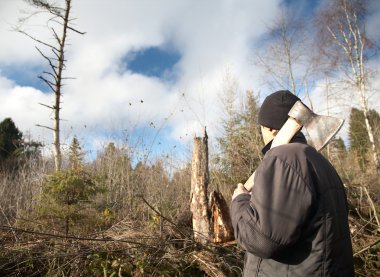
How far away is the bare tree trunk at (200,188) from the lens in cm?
455

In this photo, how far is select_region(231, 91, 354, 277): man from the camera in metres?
1.26

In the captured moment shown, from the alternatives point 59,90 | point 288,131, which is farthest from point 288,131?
point 59,90

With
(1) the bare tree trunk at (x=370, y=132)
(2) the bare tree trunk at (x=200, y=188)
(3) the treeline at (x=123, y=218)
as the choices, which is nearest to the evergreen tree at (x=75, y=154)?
(3) the treeline at (x=123, y=218)

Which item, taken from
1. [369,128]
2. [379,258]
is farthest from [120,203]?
[369,128]

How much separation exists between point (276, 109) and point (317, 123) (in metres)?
0.25

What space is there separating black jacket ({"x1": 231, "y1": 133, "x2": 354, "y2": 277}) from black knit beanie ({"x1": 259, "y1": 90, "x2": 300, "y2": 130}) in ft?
1.26

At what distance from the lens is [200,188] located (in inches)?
188

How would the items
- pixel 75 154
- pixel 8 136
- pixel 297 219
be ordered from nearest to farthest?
1. pixel 297 219
2. pixel 75 154
3. pixel 8 136

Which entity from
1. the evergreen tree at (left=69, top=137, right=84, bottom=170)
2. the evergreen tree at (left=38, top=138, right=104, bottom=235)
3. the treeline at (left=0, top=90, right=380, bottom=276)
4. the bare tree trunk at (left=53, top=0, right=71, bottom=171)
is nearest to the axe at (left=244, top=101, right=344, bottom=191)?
the treeline at (left=0, top=90, right=380, bottom=276)

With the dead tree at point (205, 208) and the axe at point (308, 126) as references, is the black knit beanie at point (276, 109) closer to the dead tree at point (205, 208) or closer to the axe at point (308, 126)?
the axe at point (308, 126)

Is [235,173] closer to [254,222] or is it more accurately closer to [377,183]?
[377,183]

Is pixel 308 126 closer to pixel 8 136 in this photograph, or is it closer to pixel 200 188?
pixel 200 188

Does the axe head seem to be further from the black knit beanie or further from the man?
the man

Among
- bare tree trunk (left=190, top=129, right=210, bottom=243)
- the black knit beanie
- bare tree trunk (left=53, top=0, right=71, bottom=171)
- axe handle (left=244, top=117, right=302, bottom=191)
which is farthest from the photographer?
bare tree trunk (left=53, top=0, right=71, bottom=171)
